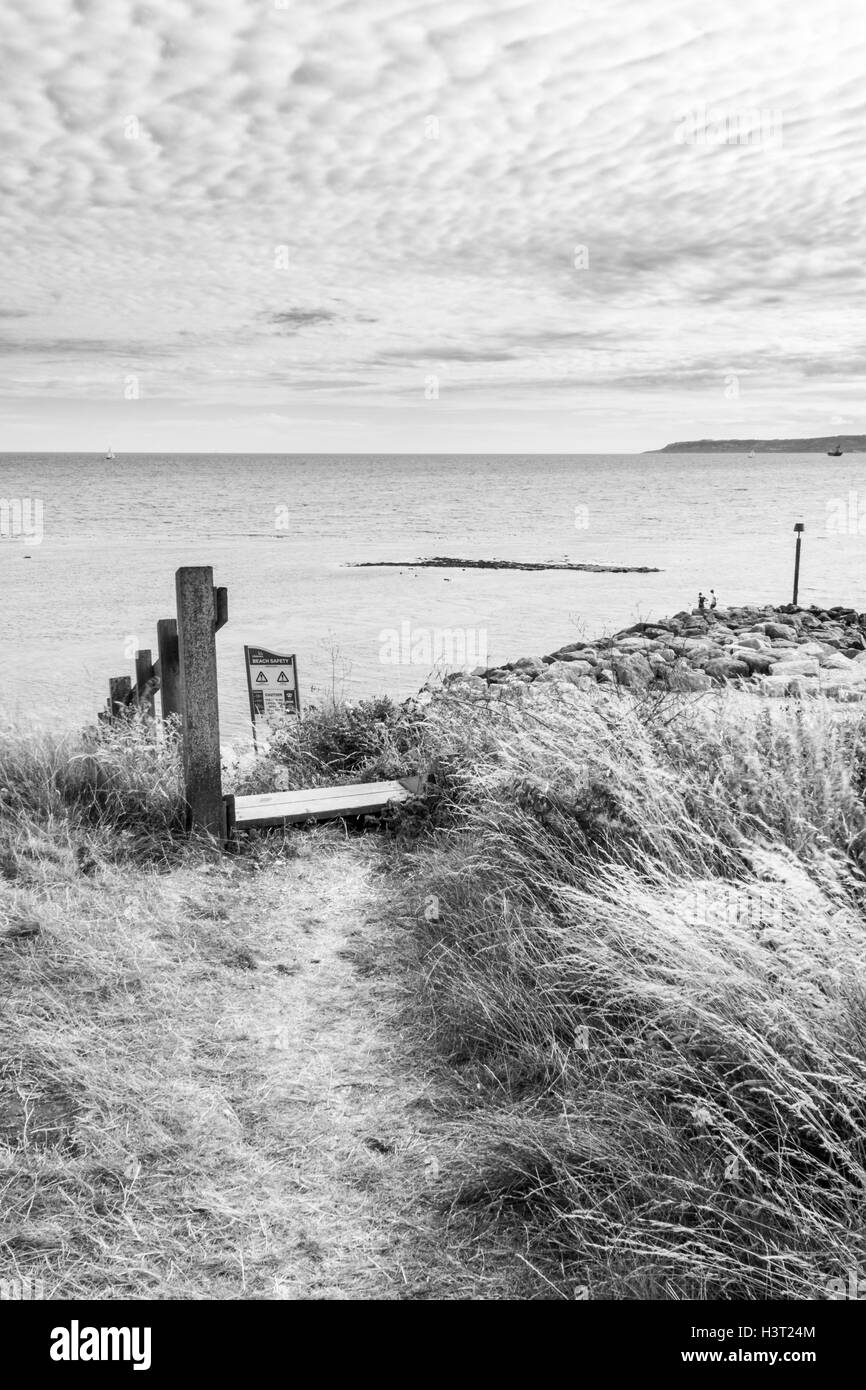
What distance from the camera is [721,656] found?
14438mm

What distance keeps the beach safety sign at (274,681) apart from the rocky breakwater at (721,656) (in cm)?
226

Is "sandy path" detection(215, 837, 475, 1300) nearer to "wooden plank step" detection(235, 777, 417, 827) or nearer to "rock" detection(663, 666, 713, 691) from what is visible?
"wooden plank step" detection(235, 777, 417, 827)

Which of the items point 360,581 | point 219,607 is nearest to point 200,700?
point 219,607

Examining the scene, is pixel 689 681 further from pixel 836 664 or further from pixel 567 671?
pixel 836 664

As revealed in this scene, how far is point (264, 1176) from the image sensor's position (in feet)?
11.5

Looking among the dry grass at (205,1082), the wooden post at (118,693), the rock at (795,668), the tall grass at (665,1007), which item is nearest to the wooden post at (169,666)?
the wooden post at (118,693)

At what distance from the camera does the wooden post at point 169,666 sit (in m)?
7.65

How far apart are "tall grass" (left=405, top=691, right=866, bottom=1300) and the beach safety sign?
3552 millimetres

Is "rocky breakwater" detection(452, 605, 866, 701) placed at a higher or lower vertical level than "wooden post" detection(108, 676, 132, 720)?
lower

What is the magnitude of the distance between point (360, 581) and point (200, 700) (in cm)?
2303

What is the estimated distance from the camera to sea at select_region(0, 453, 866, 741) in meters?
17.0

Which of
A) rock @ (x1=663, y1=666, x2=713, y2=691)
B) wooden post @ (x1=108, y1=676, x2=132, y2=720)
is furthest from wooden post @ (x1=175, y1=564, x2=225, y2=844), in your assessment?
rock @ (x1=663, y1=666, x2=713, y2=691)

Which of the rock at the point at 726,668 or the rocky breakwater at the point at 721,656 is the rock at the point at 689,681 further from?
the rock at the point at 726,668
